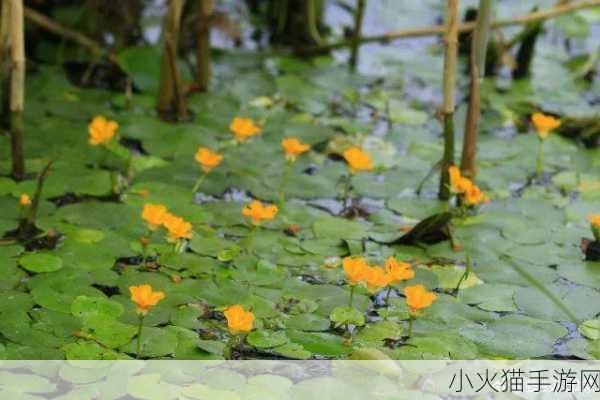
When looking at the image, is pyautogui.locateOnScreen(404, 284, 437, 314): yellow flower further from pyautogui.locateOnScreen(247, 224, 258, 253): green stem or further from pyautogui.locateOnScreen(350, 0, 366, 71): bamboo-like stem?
pyautogui.locateOnScreen(350, 0, 366, 71): bamboo-like stem

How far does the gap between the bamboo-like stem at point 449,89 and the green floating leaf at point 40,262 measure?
103 cm

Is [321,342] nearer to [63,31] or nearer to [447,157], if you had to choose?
[447,157]

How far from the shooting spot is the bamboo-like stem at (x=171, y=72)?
10.8ft

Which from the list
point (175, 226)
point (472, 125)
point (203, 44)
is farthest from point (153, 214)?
point (203, 44)

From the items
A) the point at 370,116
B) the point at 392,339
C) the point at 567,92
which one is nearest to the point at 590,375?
the point at 392,339

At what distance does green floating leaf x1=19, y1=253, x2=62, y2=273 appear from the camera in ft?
8.14

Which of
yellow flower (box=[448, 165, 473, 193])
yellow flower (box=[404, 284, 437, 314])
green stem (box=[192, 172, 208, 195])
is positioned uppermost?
yellow flower (box=[448, 165, 473, 193])

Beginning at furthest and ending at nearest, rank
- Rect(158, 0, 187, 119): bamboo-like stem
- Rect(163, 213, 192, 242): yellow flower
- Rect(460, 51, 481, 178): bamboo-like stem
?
Rect(158, 0, 187, 119): bamboo-like stem → Rect(460, 51, 481, 178): bamboo-like stem → Rect(163, 213, 192, 242): yellow flower

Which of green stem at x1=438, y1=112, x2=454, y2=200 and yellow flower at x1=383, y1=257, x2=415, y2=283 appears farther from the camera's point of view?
green stem at x1=438, y1=112, x2=454, y2=200

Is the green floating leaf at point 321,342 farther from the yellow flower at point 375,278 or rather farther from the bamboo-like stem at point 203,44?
the bamboo-like stem at point 203,44

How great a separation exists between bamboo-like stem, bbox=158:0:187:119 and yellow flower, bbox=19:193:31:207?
2.30 feet

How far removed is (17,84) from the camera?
9.17ft

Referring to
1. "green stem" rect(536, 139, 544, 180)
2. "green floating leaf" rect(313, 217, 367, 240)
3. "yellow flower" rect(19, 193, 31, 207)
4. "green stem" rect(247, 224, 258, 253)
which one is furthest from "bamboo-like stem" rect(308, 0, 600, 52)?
"yellow flower" rect(19, 193, 31, 207)

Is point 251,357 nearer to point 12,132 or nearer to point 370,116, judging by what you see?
point 12,132
